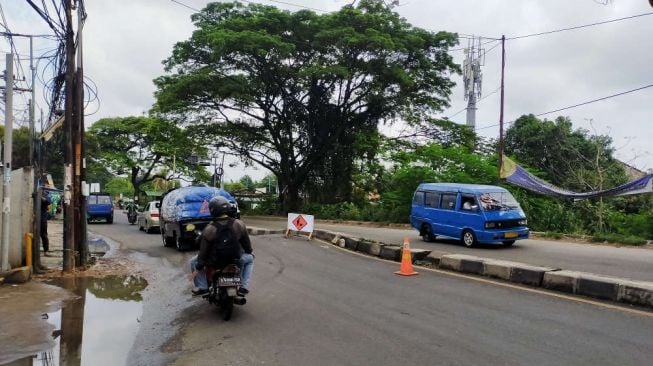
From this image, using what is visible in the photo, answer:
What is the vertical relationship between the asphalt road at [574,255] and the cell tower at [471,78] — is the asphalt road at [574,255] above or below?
below

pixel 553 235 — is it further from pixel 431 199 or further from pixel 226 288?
pixel 226 288

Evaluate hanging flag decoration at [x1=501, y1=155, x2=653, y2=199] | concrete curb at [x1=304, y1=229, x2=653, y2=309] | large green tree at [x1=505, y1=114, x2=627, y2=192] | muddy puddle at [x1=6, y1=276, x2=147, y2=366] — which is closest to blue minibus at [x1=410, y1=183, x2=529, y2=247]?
concrete curb at [x1=304, y1=229, x2=653, y2=309]

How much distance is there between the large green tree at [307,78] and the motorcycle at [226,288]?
25961 millimetres

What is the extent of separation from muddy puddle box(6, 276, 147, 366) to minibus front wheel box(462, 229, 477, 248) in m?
9.70

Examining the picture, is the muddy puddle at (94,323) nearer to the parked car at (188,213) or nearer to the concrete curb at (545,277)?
the parked car at (188,213)

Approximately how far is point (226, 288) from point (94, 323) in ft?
6.90

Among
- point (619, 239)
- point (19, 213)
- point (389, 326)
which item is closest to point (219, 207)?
point (389, 326)

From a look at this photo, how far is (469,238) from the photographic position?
55.7 ft

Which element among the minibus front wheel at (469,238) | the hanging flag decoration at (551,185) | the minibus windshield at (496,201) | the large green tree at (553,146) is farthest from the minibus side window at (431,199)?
the large green tree at (553,146)

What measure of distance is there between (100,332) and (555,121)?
112 feet

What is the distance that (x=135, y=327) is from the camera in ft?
25.2

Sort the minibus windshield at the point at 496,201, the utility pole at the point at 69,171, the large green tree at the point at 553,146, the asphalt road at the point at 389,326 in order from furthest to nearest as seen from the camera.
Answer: the large green tree at the point at 553,146, the minibus windshield at the point at 496,201, the utility pole at the point at 69,171, the asphalt road at the point at 389,326

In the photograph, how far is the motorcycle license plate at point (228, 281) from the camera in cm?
750

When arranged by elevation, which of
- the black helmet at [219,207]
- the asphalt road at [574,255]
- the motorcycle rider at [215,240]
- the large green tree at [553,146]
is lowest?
the asphalt road at [574,255]
